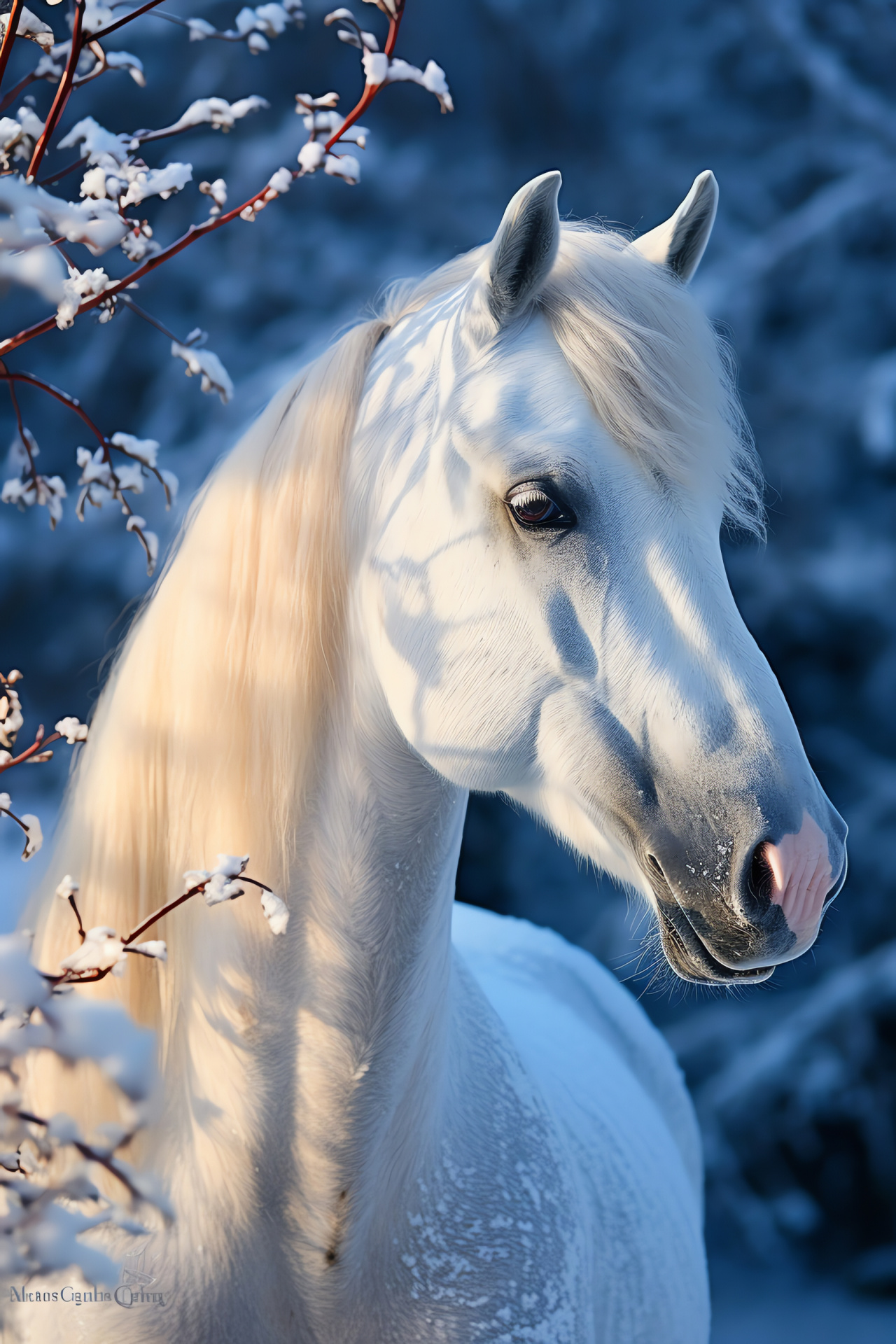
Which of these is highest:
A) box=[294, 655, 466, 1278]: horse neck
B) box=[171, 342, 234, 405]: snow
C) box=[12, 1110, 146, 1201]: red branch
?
box=[171, 342, 234, 405]: snow

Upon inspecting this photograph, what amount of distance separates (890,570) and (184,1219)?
198 cm

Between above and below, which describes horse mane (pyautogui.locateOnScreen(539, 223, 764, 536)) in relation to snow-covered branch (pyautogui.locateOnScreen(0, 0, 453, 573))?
below

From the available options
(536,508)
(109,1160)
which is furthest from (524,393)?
(109,1160)

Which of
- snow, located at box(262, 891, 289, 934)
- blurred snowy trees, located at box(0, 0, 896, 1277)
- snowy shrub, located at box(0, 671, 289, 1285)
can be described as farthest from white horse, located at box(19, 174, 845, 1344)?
blurred snowy trees, located at box(0, 0, 896, 1277)

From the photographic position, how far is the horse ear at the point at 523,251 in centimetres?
46

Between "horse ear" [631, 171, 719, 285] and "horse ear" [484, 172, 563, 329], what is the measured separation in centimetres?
10

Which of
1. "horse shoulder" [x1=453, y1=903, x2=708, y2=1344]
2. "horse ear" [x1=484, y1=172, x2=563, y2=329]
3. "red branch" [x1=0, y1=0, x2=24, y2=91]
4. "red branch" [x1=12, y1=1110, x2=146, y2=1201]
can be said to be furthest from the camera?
"horse shoulder" [x1=453, y1=903, x2=708, y2=1344]

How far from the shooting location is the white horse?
1.53ft

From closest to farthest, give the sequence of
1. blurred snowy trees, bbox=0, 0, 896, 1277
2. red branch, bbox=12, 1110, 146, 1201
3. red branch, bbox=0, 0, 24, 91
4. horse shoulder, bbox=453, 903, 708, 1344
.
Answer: red branch, bbox=12, 1110, 146, 1201
red branch, bbox=0, 0, 24, 91
horse shoulder, bbox=453, 903, 708, 1344
blurred snowy trees, bbox=0, 0, 896, 1277

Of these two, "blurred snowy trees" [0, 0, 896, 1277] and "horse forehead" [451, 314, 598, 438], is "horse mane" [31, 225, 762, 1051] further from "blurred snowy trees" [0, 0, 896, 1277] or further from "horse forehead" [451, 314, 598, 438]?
"blurred snowy trees" [0, 0, 896, 1277]

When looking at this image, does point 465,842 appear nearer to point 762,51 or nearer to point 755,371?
point 755,371

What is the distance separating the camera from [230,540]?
535 millimetres

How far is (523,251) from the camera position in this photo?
0.48 meters

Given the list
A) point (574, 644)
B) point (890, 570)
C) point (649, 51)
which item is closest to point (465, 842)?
point (890, 570)
